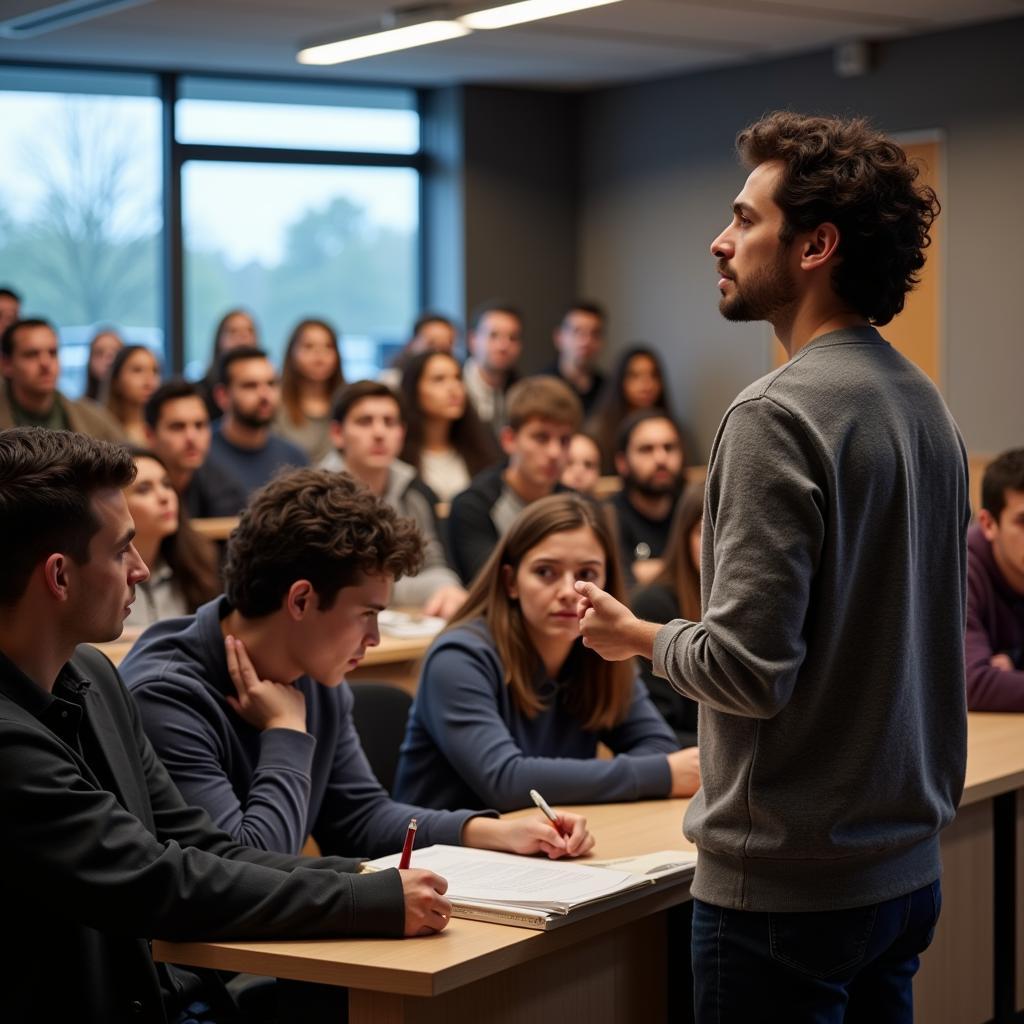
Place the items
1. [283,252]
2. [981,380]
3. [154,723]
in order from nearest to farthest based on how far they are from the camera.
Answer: [154,723] < [981,380] < [283,252]

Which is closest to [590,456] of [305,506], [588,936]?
[305,506]

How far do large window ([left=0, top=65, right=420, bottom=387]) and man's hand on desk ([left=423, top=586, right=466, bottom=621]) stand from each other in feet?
13.0

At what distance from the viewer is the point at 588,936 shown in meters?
2.04

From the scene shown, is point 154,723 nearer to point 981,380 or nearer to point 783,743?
point 783,743

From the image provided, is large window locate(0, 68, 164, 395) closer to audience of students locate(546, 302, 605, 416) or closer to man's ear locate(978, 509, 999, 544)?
audience of students locate(546, 302, 605, 416)

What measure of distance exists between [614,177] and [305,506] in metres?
7.20

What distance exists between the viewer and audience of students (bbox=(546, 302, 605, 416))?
8.68 meters

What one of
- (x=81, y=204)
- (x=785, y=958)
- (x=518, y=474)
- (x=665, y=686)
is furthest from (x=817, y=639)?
(x=81, y=204)

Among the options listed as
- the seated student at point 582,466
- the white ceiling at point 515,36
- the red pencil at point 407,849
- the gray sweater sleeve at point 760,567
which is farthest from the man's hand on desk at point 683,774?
the white ceiling at point 515,36

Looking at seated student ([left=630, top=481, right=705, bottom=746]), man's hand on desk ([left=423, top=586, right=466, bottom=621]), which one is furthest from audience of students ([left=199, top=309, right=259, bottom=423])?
seated student ([left=630, top=481, right=705, bottom=746])

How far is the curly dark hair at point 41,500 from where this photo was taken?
1.77 metres

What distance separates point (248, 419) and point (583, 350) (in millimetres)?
2835

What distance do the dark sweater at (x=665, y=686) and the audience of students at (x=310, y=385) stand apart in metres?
3.71

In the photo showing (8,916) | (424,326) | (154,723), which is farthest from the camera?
(424,326)
